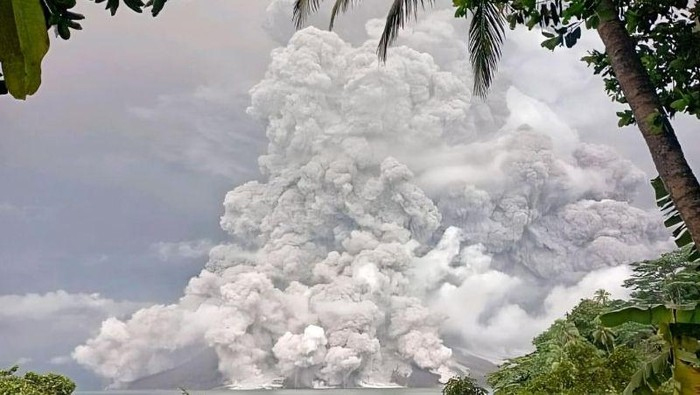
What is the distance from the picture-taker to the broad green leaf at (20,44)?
2.48ft

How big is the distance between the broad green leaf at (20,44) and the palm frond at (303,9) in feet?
19.3

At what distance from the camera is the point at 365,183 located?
61.3 m

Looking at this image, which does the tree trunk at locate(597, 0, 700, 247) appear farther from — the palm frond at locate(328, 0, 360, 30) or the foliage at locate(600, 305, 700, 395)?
the palm frond at locate(328, 0, 360, 30)

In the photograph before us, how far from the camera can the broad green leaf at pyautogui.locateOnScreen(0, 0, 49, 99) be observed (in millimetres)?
755

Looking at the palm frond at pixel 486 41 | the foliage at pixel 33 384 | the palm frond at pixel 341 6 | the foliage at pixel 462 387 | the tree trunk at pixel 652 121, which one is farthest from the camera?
the foliage at pixel 462 387

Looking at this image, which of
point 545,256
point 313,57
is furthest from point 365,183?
point 545,256

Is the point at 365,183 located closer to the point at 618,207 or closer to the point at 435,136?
the point at 435,136

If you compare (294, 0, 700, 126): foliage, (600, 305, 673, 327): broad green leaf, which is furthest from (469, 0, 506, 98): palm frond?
(600, 305, 673, 327): broad green leaf

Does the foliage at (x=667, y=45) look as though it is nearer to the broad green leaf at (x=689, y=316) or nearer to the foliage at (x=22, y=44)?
the broad green leaf at (x=689, y=316)

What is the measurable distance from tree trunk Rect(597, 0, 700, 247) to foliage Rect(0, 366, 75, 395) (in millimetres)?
8324

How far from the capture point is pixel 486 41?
4.89m

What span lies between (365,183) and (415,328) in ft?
47.7

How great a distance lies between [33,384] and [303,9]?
6.69 m

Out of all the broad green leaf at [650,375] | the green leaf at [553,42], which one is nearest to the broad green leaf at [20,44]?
the green leaf at [553,42]
